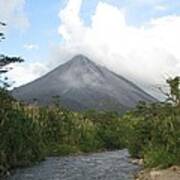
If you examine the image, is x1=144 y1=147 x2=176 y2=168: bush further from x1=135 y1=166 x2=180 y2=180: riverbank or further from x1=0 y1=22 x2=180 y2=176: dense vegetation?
x1=135 y1=166 x2=180 y2=180: riverbank

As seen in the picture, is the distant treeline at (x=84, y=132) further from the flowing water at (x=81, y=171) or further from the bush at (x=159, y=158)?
the flowing water at (x=81, y=171)

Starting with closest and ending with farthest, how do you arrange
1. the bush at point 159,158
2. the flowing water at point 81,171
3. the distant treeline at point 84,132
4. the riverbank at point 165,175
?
the riverbank at point 165,175, the bush at point 159,158, the flowing water at point 81,171, the distant treeline at point 84,132

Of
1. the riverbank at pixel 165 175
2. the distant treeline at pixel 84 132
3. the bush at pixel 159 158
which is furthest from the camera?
the distant treeline at pixel 84 132

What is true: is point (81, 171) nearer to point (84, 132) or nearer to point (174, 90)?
point (174, 90)

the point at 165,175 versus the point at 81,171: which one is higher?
the point at 165,175

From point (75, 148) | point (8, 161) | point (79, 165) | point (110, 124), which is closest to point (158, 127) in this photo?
point (79, 165)

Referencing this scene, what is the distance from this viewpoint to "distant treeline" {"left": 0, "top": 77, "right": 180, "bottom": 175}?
29.0 meters

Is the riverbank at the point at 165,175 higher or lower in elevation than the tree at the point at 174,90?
lower

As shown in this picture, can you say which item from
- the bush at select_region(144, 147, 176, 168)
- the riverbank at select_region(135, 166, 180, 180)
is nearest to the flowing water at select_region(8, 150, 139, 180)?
the bush at select_region(144, 147, 176, 168)

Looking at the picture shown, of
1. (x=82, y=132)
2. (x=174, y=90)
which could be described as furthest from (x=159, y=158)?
(x=82, y=132)

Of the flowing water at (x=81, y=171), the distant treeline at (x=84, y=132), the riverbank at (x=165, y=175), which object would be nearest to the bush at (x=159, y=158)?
the distant treeline at (x=84, y=132)

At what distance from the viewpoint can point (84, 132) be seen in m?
54.3

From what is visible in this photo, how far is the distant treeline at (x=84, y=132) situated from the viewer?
29000 millimetres

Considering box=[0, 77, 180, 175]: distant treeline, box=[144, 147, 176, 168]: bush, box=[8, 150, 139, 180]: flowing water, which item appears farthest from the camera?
box=[0, 77, 180, 175]: distant treeline
